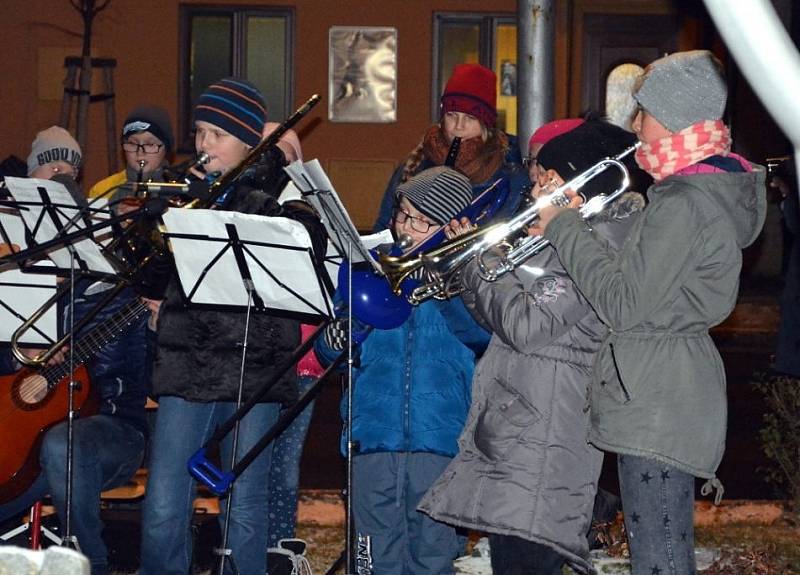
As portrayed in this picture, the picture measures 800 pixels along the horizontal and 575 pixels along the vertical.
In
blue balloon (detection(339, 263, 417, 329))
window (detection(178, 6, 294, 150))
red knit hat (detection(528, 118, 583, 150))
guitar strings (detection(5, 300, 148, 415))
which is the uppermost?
window (detection(178, 6, 294, 150))

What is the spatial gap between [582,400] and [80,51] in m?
12.7

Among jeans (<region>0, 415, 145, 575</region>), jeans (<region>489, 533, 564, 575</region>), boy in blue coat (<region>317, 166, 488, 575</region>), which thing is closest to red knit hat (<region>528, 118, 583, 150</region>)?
boy in blue coat (<region>317, 166, 488, 575</region>)

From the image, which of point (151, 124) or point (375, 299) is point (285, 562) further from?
point (151, 124)

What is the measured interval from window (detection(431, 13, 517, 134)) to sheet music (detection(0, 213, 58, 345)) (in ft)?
A: 35.3

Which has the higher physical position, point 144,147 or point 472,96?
point 472,96

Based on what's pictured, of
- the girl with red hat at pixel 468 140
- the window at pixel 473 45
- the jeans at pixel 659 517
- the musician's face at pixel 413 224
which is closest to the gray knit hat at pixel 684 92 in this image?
the jeans at pixel 659 517

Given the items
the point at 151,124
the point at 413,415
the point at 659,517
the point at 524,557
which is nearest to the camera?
the point at 659,517

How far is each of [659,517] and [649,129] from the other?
1.10 m

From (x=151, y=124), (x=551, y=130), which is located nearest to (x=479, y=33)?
(x=151, y=124)

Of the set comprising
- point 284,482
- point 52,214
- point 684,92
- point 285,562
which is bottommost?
point 285,562

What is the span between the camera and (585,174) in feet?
12.9

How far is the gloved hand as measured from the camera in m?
4.51

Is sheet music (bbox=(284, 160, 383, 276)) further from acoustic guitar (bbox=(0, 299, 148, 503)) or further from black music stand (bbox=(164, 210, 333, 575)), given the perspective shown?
acoustic guitar (bbox=(0, 299, 148, 503))

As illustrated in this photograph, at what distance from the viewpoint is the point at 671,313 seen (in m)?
3.53
